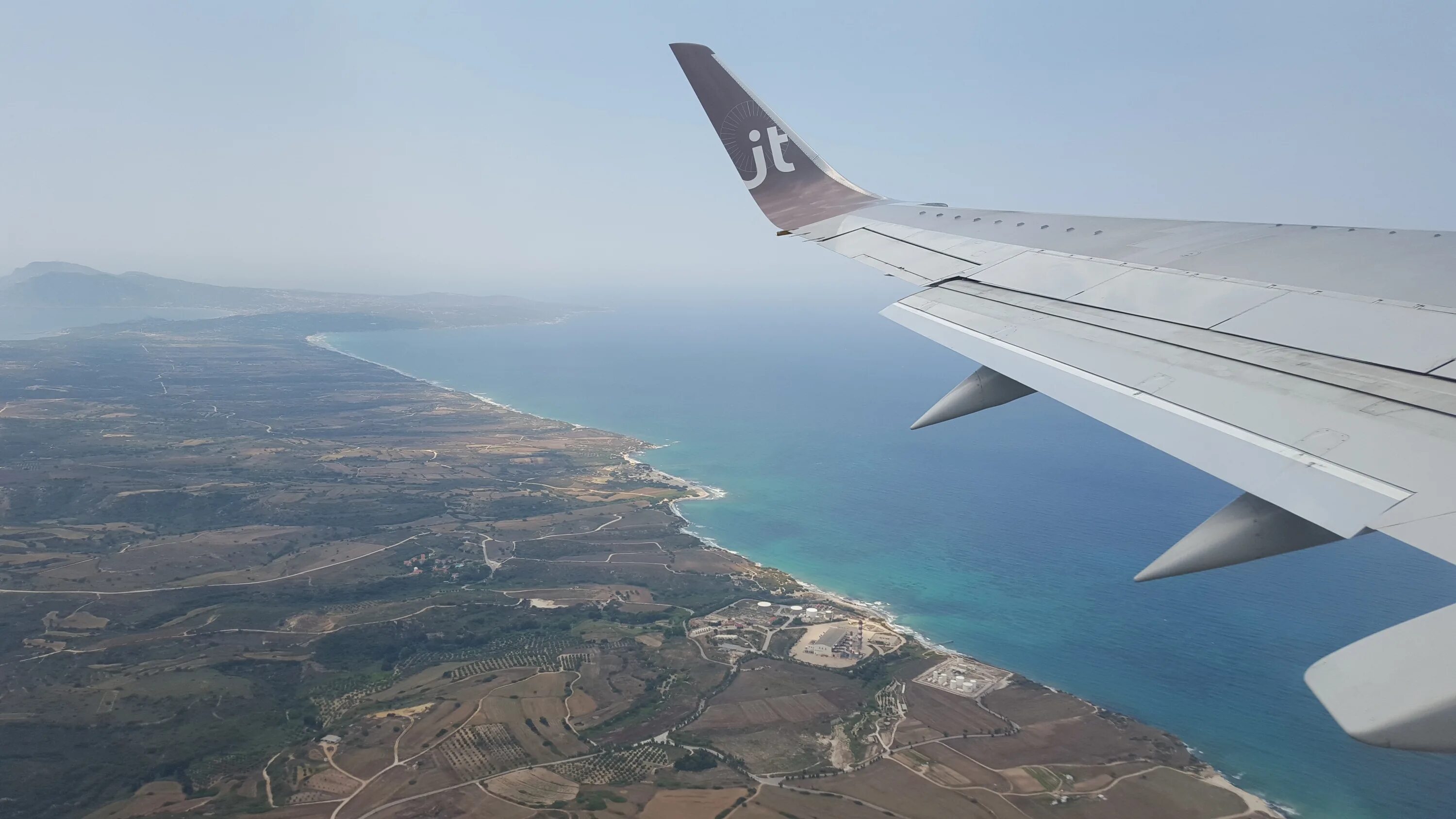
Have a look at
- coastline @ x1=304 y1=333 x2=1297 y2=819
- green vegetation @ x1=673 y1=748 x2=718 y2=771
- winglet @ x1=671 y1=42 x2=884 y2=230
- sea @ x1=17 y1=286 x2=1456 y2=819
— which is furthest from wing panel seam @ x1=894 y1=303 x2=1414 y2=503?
coastline @ x1=304 y1=333 x2=1297 y2=819

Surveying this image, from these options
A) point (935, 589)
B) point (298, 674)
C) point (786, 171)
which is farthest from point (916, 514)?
point (786, 171)

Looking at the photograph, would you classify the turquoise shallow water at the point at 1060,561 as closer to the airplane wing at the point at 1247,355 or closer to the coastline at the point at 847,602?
the coastline at the point at 847,602

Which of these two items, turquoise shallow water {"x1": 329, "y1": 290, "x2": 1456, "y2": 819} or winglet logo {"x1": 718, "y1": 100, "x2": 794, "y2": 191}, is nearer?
winglet logo {"x1": 718, "y1": 100, "x2": 794, "y2": 191}

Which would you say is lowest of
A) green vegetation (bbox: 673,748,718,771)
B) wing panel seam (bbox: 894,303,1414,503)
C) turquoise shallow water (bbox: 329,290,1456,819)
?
turquoise shallow water (bbox: 329,290,1456,819)

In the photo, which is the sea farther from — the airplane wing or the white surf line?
the white surf line

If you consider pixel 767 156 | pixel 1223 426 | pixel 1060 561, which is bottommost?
pixel 1060 561

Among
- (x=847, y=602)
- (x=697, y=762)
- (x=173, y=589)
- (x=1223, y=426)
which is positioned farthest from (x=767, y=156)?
(x=173, y=589)

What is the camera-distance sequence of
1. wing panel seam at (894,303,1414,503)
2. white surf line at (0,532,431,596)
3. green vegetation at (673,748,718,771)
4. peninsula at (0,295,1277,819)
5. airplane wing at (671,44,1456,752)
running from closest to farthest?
airplane wing at (671,44,1456,752), wing panel seam at (894,303,1414,503), peninsula at (0,295,1277,819), green vegetation at (673,748,718,771), white surf line at (0,532,431,596)

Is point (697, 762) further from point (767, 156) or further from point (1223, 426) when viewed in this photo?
point (1223, 426)

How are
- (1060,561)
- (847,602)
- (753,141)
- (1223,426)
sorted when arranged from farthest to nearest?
(1060,561), (847,602), (753,141), (1223,426)
